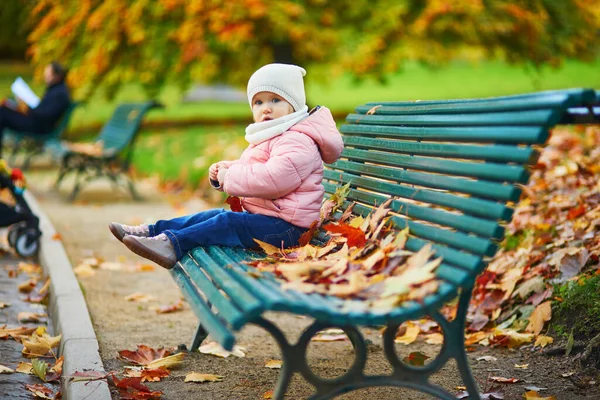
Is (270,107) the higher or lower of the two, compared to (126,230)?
higher

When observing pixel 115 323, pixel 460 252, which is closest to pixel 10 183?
pixel 115 323

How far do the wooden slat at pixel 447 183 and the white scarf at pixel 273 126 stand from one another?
43 centimetres

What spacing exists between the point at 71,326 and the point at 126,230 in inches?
32.3

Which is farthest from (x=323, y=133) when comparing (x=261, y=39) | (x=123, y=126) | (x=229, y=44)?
(x=261, y=39)

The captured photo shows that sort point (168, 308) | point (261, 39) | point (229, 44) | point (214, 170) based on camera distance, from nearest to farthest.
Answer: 1. point (214, 170)
2. point (168, 308)
3. point (229, 44)
4. point (261, 39)

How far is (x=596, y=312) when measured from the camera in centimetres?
347

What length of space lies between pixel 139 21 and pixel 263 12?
6.43 feet

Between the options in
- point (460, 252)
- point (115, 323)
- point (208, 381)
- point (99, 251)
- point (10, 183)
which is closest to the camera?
point (460, 252)

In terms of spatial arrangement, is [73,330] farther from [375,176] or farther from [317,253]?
[375,176]

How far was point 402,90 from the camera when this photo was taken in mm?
23562

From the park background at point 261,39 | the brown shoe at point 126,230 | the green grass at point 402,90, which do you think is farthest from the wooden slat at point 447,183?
the green grass at point 402,90

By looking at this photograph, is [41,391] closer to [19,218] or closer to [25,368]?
[25,368]

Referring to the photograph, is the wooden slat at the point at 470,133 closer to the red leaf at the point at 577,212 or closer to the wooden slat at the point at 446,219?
the wooden slat at the point at 446,219

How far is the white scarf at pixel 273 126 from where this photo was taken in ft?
10.9
